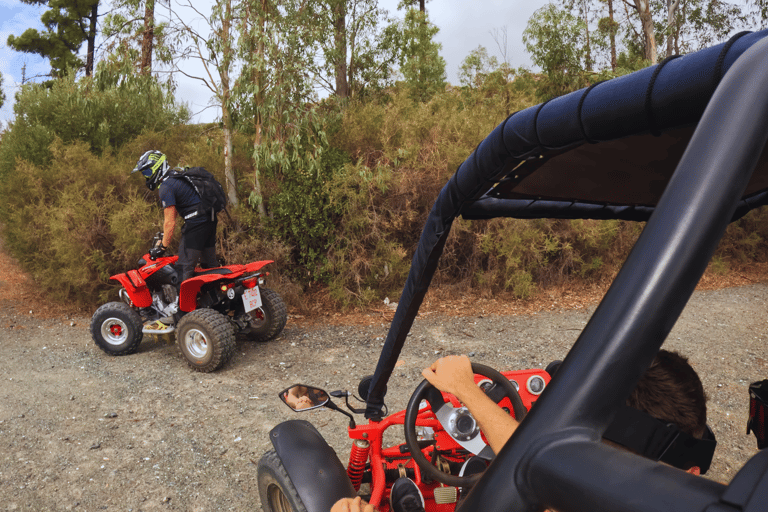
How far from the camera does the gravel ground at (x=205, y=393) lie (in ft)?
11.5

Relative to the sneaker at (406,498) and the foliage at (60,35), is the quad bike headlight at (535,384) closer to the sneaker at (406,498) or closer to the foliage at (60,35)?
the sneaker at (406,498)

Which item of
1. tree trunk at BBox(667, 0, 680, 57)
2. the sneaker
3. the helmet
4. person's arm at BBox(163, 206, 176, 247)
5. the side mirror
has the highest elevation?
tree trunk at BBox(667, 0, 680, 57)

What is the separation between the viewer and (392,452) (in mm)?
2619

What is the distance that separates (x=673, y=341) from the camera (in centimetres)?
642

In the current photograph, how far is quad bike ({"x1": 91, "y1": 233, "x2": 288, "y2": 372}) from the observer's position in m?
5.36

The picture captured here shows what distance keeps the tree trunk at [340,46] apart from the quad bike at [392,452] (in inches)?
379

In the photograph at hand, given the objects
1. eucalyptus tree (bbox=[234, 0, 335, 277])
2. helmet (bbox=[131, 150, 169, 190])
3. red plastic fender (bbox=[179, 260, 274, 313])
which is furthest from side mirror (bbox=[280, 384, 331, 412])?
eucalyptus tree (bbox=[234, 0, 335, 277])

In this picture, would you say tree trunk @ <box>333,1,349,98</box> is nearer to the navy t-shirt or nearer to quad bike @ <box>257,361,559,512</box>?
the navy t-shirt

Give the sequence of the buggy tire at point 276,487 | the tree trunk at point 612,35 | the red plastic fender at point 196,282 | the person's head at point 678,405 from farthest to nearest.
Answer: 1. the tree trunk at point 612,35
2. the red plastic fender at point 196,282
3. the buggy tire at point 276,487
4. the person's head at point 678,405

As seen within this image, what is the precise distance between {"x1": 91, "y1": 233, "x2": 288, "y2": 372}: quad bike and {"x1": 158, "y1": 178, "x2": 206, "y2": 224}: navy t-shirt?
0.42 m

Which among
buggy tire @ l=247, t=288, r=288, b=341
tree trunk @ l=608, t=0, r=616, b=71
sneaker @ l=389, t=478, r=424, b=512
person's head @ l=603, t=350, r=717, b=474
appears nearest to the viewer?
person's head @ l=603, t=350, r=717, b=474

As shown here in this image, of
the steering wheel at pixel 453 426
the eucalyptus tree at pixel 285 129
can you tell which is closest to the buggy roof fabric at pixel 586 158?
the steering wheel at pixel 453 426

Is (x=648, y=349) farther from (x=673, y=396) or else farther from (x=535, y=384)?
(x=535, y=384)

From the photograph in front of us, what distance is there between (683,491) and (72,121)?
11.2 meters
